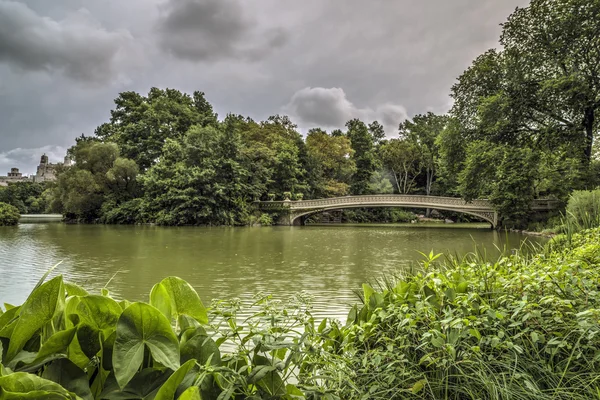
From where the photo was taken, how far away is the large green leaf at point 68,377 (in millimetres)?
826

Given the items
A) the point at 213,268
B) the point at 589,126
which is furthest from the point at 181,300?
the point at 589,126

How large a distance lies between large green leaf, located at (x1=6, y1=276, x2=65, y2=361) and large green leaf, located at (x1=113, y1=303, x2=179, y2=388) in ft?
0.51

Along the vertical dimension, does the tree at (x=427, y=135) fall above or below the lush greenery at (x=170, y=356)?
above

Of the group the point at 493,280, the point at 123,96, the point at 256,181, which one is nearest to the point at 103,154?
→ the point at 123,96

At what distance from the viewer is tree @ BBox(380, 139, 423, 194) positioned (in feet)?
126

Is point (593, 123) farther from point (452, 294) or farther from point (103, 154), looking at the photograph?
point (103, 154)

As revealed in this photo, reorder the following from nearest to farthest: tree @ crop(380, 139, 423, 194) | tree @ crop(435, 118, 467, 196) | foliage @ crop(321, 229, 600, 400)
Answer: foliage @ crop(321, 229, 600, 400) → tree @ crop(435, 118, 467, 196) → tree @ crop(380, 139, 423, 194)

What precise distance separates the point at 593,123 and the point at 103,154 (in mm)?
27956

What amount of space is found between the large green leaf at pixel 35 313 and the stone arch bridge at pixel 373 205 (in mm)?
24361

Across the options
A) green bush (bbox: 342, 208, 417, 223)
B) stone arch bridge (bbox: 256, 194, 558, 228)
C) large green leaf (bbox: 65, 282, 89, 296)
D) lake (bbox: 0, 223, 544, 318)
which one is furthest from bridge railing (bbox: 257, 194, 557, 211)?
large green leaf (bbox: 65, 282, 89, 296)

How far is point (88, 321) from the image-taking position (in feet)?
2.93

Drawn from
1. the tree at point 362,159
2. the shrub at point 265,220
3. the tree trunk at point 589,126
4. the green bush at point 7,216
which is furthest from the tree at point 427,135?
the green bush at point 7,216

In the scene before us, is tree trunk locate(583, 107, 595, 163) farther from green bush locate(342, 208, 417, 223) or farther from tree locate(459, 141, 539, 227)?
green bush locate(342, 208, 417, 223)

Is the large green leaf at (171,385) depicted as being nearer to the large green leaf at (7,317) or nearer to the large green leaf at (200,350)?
the large green leaf at (200,350)
